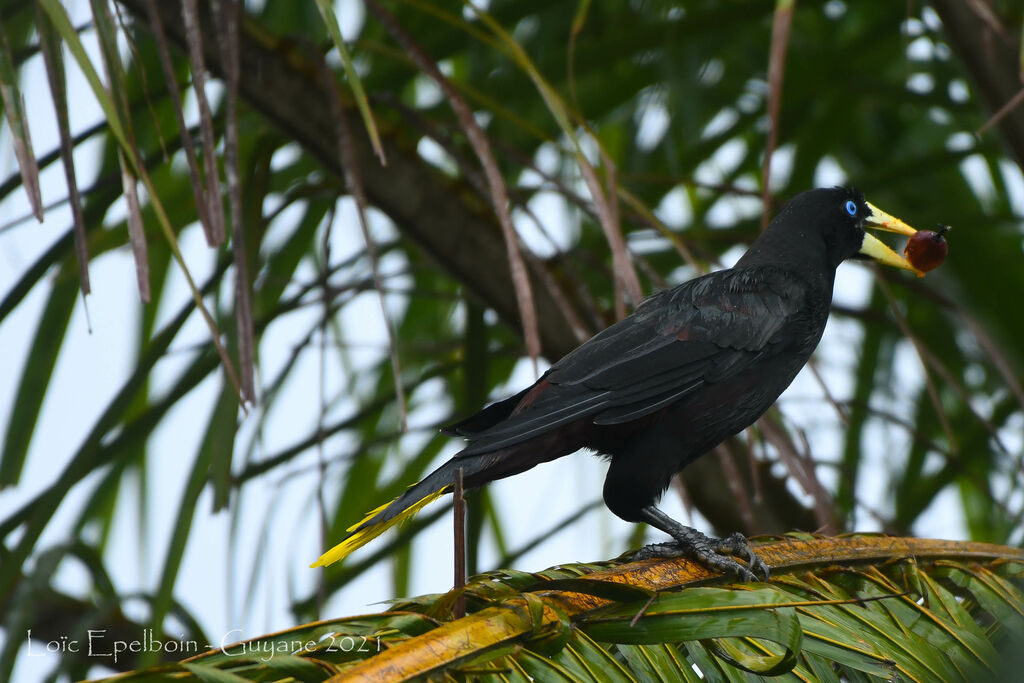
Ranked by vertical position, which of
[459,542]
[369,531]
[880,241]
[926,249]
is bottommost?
[459,542]

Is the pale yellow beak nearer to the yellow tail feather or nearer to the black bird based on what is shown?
the black bird

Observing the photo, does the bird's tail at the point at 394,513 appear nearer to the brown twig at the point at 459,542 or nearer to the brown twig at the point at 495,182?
the brown twig at the point at 495,182

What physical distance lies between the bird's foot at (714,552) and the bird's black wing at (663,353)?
9.9 inches

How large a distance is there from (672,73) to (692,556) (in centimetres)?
136

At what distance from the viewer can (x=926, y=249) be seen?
2.38 metres

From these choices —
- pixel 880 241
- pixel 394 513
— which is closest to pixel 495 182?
pixel 394 513

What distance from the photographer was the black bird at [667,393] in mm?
2000

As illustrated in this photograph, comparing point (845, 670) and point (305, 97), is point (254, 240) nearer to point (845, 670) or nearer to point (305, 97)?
point (305, 97)

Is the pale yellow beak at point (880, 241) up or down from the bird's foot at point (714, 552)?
up

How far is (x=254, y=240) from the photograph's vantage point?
2410 millimetres

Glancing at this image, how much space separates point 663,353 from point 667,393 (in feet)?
0.30

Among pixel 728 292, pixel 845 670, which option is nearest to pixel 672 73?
pixel 728 292

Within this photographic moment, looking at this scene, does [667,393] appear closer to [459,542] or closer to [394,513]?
[394,513]

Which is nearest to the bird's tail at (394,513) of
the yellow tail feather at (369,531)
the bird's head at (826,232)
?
the yellow tail feather at (369,531)
